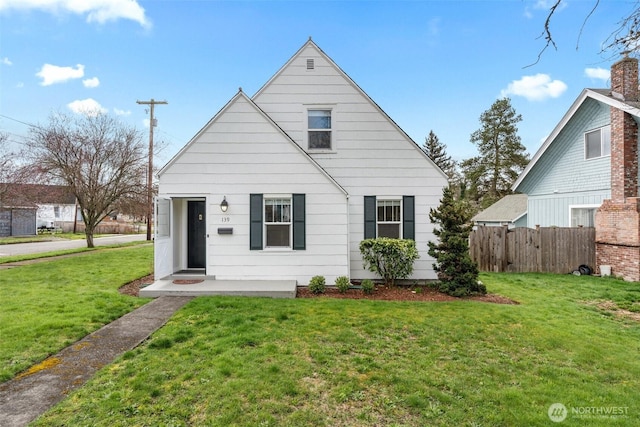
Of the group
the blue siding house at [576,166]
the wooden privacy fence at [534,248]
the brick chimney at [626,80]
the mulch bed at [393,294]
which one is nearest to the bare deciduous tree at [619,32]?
the mulch bed at [393,294]

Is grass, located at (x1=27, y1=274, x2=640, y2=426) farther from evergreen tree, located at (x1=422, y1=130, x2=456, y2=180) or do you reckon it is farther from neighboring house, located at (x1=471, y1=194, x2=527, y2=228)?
evergreen tree, located at (x1=422, y1=130, x2=456, y2=180)

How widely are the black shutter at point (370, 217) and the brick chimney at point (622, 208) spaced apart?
8.37m

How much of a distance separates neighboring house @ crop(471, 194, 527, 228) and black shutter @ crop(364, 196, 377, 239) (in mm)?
15613

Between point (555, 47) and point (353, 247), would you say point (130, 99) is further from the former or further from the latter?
point (555, 47)

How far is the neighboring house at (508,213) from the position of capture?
69.4ft

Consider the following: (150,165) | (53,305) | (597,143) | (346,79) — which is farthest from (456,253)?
(150,165)

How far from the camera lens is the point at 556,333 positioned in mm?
5117

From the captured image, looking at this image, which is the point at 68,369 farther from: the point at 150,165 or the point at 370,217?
the point at 150,165

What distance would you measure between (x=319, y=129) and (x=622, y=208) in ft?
34.0

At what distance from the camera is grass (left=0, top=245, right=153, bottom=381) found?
14.4 ft

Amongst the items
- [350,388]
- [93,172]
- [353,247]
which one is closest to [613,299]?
[353,247]

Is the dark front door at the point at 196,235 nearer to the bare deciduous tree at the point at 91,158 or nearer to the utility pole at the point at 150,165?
the bare deciduous tree at the point at 91,158

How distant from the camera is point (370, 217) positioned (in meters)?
9.11

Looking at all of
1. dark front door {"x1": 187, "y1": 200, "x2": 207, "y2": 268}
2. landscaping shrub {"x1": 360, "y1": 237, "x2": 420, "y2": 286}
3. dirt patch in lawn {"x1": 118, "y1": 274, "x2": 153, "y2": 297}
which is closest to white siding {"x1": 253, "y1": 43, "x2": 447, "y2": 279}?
landscaping shrub {"x1": 360, "y1": 237, "x2": 420, "y2": 286}
